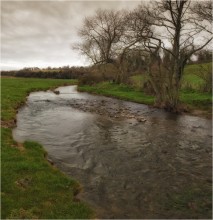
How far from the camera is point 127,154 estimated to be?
12.4 meters

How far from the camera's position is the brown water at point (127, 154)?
27.0 ft

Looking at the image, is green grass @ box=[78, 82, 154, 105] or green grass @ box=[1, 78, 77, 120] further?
green grass @ box=[78, 82, 154, 105]

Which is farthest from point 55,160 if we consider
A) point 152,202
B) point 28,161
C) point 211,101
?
point 211,101

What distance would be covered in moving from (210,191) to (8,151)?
24.9 feet

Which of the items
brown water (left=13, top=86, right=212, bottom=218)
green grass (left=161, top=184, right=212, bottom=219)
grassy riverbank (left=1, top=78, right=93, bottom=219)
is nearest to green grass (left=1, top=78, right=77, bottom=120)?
brown water (left=13, top=86, right=212, bottom=218)

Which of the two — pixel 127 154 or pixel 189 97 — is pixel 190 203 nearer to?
pixel 127 154

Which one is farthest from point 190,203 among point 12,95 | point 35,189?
point 12,95

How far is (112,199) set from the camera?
8.13 metres

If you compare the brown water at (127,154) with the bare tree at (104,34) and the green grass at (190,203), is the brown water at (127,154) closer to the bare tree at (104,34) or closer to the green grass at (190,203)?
the green grass at (190,203)

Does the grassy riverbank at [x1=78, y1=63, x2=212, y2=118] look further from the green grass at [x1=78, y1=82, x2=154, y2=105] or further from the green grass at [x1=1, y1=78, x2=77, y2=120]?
the green grass at [x1=1, y1=78, x2=77, y2=120]

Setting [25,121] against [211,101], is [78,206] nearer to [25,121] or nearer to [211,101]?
[25,121]

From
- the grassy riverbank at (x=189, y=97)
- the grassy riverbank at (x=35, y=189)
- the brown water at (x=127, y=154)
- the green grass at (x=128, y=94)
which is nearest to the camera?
the grassy riverbank at (x=35, y=189)

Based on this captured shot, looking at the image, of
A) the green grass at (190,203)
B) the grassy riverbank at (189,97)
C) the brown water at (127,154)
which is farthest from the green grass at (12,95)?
the green grass at (190,203)

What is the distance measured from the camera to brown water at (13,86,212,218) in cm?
822
